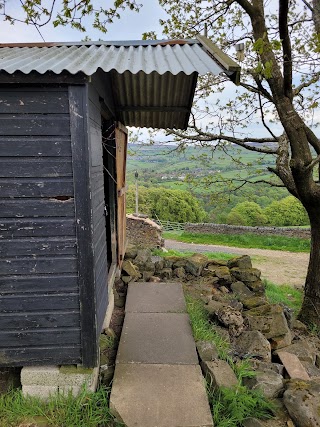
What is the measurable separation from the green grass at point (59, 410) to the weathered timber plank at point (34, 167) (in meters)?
1.98

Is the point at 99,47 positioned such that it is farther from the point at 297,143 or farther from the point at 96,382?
the point at 297,143

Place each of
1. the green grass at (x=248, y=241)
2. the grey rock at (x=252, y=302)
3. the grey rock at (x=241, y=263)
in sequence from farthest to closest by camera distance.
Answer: the green grass at (x=248, y=241), the grey rock at (x=241, y=263), the grey rock at (x=252, y=302)

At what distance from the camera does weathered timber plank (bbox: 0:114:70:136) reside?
2.56 m

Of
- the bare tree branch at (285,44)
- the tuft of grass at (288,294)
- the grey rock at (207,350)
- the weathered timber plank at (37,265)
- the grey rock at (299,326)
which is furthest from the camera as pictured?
the tuft of grass at (288,294)

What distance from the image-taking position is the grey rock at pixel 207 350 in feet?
11.5

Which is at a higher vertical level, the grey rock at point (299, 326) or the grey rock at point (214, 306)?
the grey rock at point (214, 306)

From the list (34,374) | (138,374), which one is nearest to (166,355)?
(138,374)

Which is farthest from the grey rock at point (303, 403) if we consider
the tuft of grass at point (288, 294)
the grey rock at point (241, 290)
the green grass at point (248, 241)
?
the green grass at point (248, 241)

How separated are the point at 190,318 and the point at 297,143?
364cm

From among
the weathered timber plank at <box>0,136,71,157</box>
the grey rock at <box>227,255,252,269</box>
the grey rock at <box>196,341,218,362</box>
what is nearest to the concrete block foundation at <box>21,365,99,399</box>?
the grey rock at <box>196,341,218,362</box>

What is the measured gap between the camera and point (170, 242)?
20547 mm

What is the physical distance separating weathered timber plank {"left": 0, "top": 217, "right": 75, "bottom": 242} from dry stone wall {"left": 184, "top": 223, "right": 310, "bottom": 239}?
1995cm

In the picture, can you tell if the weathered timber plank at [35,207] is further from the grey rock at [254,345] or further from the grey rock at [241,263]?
the grey rock at [241,263]

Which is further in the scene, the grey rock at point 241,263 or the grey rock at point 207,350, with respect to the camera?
the grey rock at point 241,263
